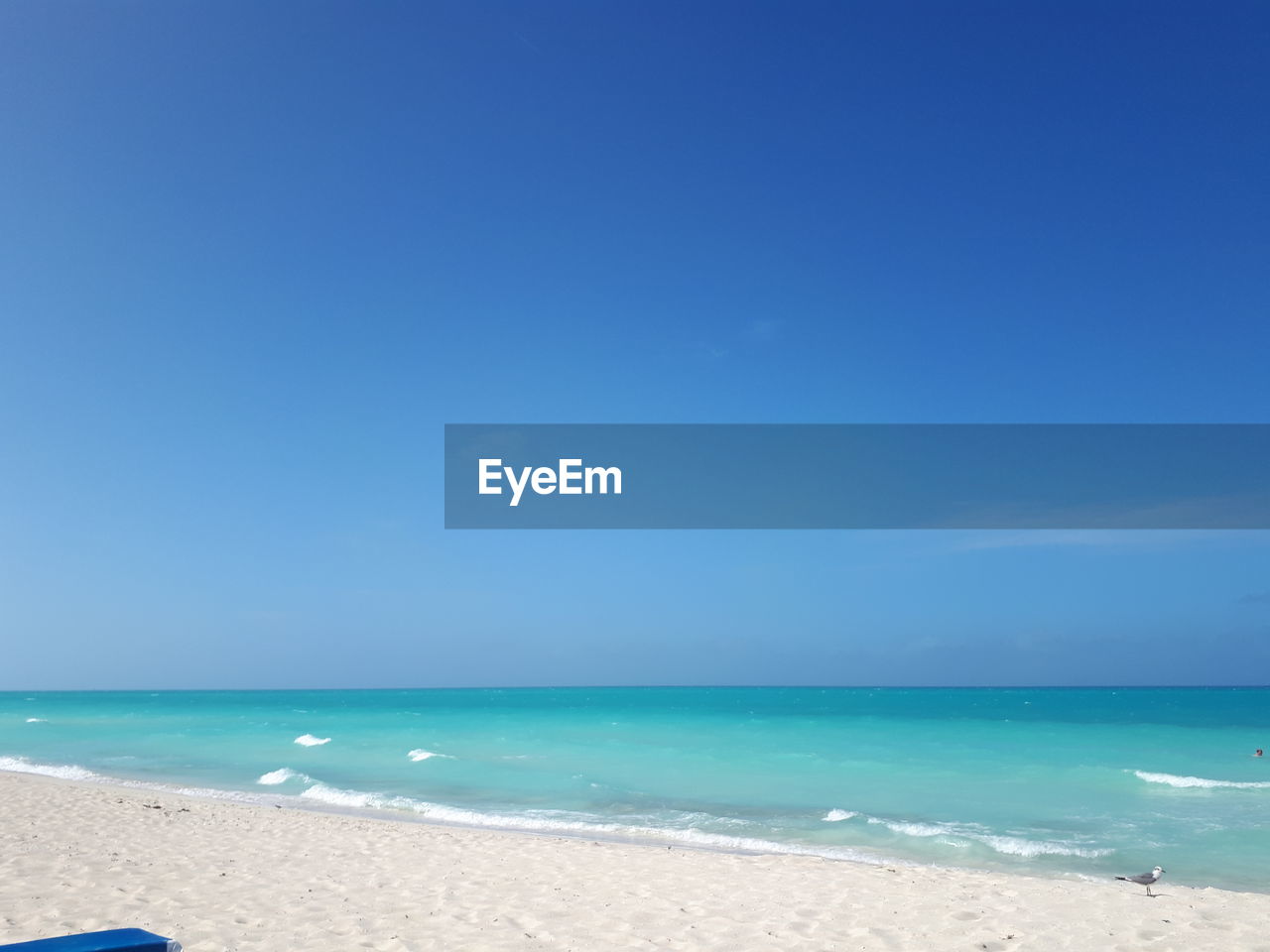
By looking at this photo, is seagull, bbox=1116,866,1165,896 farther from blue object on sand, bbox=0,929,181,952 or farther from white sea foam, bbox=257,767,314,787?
white sea foam, bbox=257,767,314,787

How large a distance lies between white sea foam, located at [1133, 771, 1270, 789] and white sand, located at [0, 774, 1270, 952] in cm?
1266

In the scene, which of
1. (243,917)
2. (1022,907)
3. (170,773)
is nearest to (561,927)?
(243,917)

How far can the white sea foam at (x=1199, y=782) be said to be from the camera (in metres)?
19.6

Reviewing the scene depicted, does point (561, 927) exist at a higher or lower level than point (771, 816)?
higher

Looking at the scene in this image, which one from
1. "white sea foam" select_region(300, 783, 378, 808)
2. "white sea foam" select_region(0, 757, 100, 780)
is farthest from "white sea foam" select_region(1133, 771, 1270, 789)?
"white sea foam" select_region(0, 757, 100, 780)

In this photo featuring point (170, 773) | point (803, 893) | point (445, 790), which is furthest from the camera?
point (170, 773)

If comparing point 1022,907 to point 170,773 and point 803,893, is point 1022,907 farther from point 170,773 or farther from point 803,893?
point 170,773

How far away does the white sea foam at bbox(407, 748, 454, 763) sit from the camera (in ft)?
85.6

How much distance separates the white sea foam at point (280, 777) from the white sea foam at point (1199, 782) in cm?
2092

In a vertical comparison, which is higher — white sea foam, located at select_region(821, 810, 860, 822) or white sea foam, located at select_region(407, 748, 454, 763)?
white sea foam, located at select_region(821, 810, 860, 822)

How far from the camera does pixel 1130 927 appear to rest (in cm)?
752

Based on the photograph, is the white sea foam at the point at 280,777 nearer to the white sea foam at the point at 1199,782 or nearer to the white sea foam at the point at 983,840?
the white sea foam at the point at 983,840

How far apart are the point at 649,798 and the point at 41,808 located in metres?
10.8

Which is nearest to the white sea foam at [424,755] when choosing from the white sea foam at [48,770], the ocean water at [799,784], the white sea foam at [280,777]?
the ocean water at [799,784]
